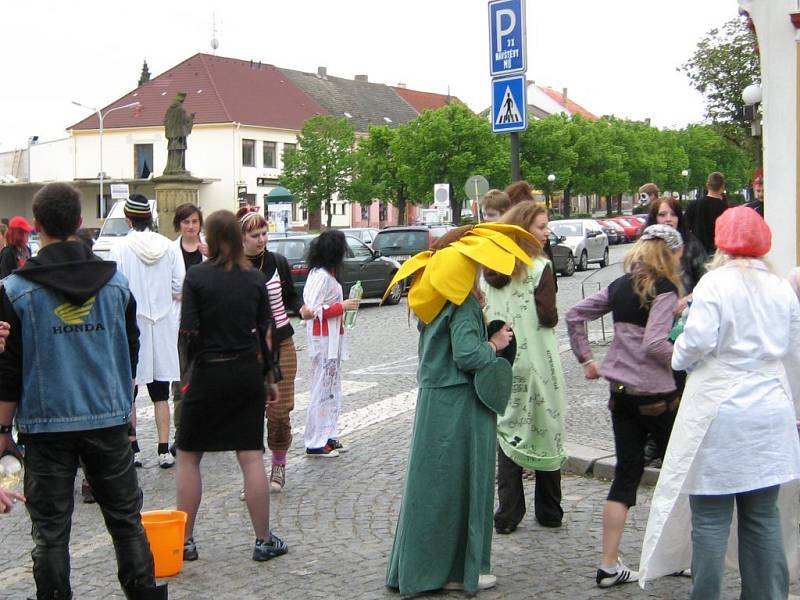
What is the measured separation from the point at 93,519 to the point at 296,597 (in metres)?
2.08

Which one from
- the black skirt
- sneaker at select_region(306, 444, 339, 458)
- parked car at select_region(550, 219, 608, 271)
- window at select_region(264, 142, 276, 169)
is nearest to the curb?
sneaker at select_region(306, 444, 339, 458)

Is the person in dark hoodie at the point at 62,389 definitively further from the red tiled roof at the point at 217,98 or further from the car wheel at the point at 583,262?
the red tiled roof at the point at 217,98

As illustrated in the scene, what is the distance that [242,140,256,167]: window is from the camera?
66.3 metres

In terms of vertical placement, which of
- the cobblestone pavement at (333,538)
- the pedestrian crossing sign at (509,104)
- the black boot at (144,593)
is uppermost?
the pedestrian crossing sign at (509,104)

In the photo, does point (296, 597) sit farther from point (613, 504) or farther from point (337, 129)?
point (337, 129)

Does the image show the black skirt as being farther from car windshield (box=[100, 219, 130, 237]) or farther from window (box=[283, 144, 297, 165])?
window (box=[283, 144, 297, 165])

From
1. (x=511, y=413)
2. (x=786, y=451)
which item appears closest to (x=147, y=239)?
(x=511, y=413)

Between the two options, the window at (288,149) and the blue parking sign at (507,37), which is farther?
the window at (288,149)

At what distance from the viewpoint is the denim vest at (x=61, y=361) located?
4277 millimetres

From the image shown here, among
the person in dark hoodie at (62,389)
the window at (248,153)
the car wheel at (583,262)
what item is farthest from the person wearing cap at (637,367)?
the window at (248,153)

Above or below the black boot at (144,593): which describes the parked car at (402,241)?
above

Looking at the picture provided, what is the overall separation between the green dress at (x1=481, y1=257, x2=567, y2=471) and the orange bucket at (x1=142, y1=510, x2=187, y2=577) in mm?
1881

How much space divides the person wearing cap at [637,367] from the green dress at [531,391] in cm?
83

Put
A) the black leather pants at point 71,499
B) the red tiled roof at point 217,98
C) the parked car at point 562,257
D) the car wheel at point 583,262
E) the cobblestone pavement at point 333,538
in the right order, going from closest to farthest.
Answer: the black leather pants at point 71,499
the cobblestone pavement at point 333,538
the parked car at point 562,257
the car wheel at point 583,262
the red tiled roof at point 217,98
